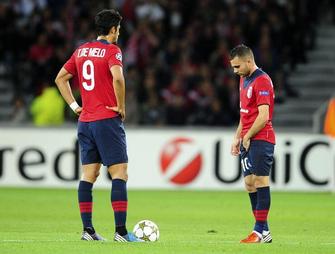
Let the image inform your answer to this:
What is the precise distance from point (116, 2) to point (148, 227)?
54.0ft

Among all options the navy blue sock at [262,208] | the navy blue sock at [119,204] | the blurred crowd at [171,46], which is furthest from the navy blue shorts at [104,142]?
the blurred crowd at [171,46]

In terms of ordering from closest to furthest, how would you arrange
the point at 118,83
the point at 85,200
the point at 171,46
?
the point at 118,83 → the point at 85,200 → the point at 171,46

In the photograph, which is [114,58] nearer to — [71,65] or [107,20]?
[107,20]

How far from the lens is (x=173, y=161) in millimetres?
21906

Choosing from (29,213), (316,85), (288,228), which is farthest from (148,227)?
(316,85)

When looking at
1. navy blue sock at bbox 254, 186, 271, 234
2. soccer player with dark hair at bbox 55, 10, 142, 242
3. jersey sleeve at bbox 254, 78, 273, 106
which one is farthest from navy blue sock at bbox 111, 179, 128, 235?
jersey sleeve at bbox 254, 78, 273, 106

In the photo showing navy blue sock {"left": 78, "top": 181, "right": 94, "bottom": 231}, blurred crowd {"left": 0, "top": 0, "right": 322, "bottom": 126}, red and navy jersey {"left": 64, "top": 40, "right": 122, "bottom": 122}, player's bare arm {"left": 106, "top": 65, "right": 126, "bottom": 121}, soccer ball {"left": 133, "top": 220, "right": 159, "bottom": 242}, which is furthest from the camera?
blurred crowd {"left": 0, "top": 0, "right": 322, "bottom": 126}

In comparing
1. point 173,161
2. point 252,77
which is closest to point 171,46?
point 173,161

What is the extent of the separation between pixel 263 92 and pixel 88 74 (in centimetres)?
186

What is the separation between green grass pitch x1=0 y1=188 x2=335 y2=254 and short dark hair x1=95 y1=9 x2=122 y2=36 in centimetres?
220

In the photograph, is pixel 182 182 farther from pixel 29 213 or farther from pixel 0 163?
pixel 29 213

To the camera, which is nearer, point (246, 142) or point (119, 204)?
point (119, 204)

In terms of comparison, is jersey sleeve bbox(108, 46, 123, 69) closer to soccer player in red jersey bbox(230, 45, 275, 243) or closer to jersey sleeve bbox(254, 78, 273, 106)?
soccer player in red jersey bbox(230, 45, 275, 243)

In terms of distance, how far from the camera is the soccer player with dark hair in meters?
11.4
